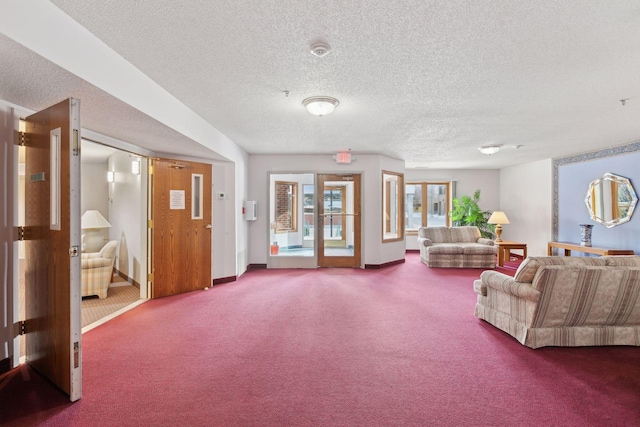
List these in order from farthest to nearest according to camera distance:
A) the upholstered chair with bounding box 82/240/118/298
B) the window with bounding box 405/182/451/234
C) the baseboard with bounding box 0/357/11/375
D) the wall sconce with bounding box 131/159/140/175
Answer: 1. the window with bounding box 405/182/451/234
2. the wall sconce with bounding box 131/159/140/175
3. the upholstered chair with bounding box 82/240/118/298
4. the baseboard with bounding box 0/357/11/375

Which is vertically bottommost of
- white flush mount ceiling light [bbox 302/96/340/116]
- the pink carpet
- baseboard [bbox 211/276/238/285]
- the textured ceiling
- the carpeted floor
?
the pink carpet

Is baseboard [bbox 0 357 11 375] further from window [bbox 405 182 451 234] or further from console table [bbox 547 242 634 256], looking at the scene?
window [bbox 405 182 451 234]

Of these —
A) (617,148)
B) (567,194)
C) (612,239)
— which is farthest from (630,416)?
(567,194)

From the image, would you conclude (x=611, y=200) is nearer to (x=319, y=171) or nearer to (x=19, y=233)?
(x=319, y=171)

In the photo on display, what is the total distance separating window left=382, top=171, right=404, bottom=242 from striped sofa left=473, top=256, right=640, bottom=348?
397 centimetres

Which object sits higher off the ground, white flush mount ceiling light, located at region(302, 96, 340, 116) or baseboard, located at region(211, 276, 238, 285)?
Result: white flush mount ceiling light, located at region(302, 96, 340, 116)

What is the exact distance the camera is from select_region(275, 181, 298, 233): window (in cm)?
686

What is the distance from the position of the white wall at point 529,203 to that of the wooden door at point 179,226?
7355 millimetres

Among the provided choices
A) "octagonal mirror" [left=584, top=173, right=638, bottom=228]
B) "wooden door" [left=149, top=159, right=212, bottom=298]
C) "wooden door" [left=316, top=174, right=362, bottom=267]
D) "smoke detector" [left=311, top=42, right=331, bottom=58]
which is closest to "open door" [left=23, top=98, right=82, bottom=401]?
"smoke detector" [left=311, top=42, right=331, bottom=58]

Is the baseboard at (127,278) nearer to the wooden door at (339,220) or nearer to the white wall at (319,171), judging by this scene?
the white wall at (319,171)

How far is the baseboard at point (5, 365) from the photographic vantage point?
2.53 m

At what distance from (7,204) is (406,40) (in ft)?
11.0

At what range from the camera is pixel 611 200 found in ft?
19.1

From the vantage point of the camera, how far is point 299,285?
17.6 ft
